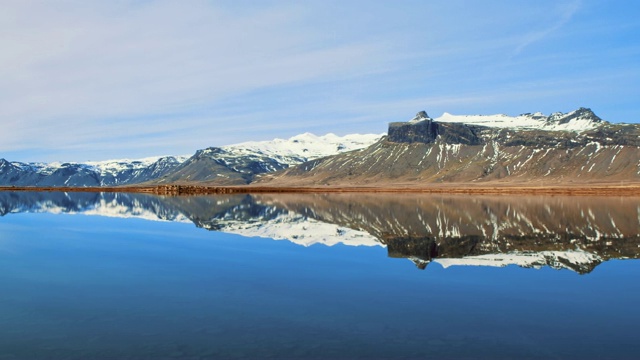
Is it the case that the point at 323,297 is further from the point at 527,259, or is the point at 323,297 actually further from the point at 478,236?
the point at 478,236

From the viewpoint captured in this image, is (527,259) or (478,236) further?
(478,236)

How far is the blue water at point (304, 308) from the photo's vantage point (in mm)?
17656

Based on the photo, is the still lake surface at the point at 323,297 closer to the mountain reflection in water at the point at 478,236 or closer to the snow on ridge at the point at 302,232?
the mountain reflection in water at the point at 478,236

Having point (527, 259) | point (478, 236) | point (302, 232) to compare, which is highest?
point (302, 232)

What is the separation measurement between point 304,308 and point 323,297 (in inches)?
96.0

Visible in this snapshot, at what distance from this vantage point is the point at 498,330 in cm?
1970

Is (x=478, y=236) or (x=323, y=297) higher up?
(x=478, y=236)

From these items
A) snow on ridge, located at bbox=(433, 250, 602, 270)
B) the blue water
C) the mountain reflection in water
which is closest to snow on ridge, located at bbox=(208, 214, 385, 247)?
the mountain reflection in water

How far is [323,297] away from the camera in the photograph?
25.5 metres

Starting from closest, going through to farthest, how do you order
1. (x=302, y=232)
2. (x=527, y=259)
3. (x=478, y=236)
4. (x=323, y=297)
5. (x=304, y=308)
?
(x=304, y=308), (x=323, y=297), (x=527, y=259), (x=478, y=236), (x=302, y=232)

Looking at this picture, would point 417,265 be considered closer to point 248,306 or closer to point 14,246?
point 248,306

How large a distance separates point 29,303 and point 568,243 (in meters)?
38.8

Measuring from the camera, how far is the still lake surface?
17875 millimetres

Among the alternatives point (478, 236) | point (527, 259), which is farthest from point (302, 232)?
point (527, 259)
